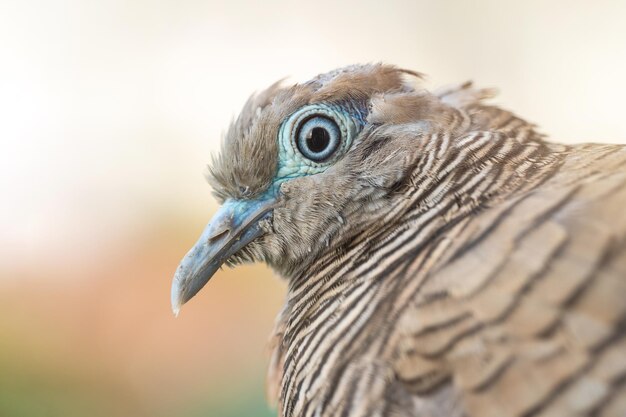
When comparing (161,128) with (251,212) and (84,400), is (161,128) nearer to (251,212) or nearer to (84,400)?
(84,400)

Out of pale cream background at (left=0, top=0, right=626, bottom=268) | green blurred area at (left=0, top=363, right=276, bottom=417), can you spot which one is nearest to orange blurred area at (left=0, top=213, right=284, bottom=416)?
green blurred area at (left=0, top=363, right=276, bottom=417)

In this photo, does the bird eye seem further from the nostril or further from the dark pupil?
the nostril

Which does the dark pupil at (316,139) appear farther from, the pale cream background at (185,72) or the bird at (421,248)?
the pale cream background at (185,72)

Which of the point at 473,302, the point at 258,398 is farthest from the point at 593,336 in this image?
the point at 258,398

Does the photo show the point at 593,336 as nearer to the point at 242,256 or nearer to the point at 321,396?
the point at 321,396

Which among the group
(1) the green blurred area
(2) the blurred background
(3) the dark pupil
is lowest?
(1) the green blurred area

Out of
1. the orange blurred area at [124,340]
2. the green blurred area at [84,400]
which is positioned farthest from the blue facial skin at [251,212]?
the orange blurred area at [124,340]

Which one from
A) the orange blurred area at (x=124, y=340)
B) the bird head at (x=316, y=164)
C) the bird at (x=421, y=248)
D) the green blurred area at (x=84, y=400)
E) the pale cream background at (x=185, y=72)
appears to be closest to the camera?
the bird at (x=421, y=248)
